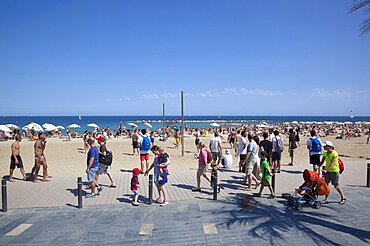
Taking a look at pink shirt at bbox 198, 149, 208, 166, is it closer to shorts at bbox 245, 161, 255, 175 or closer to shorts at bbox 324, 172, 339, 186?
shorts at bbox 245, 161, 255, 175

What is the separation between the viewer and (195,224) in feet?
17.6

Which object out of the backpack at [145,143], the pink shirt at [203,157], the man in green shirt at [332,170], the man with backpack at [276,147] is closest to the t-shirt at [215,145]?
the man with backpack at [276,147]

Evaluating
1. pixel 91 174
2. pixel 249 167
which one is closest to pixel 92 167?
pixel 91 174

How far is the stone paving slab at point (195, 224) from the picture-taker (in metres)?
4.67

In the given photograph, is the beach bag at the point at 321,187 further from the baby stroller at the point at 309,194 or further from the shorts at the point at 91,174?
the shorts at the point at 91,174

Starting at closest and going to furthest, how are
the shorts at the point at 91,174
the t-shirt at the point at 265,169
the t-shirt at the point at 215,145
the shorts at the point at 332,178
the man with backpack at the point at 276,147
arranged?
the shorts at the point at 332,178
the t-shirt at the point at 265,169
the shorts at the point at 91,174
the man with backpack at the point at 276,147
the t-shirt at the point at 215,145

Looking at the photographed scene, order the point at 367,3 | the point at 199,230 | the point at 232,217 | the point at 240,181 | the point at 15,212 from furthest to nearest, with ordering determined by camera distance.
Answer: the point at 240,181
the point at 15,212
the point at 232,217
the point at 199,230
the point at 367,3

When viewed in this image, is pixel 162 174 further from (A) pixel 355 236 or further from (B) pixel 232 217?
(A) pixel 355 236

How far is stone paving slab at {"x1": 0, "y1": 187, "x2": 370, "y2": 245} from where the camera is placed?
4668 mm

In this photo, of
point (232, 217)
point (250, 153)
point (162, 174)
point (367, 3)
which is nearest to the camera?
point (367, 3)

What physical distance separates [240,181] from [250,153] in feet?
5.36

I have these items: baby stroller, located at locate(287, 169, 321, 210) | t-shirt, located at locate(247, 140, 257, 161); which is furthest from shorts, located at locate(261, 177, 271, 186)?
t-shirt, located at locate(247, 140, 257, 161)

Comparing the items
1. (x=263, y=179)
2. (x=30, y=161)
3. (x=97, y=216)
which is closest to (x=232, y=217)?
(x=263, y=179)

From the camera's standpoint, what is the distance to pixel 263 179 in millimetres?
6863
